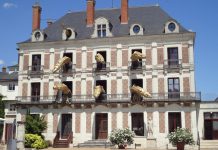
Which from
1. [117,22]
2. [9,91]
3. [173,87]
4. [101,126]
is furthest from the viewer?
[9,91]

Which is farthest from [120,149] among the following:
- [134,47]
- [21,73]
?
[21,73]

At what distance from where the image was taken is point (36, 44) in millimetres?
34062

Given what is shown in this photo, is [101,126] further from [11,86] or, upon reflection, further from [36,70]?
[11,86]

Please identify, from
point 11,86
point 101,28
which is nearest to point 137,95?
point 101,28

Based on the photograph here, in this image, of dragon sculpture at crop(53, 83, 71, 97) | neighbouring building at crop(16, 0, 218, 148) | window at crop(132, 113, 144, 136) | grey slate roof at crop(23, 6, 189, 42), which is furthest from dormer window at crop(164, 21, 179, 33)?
dragon sculpture at crop(53, 83, 71, 97)

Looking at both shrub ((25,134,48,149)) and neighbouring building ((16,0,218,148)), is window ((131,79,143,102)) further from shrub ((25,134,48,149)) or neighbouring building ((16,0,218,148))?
shrub ((25,134,48,149))

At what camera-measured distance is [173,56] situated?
31.0m

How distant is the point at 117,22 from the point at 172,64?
289 inches

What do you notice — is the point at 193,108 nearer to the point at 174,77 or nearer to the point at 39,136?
the point at 174,77

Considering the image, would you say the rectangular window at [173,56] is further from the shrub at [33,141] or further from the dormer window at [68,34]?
the shrub at [33,141]

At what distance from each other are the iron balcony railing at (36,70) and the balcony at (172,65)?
1174 centimetres

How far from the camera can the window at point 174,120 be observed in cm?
2977

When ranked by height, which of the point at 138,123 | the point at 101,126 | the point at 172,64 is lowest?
the point at 101,126

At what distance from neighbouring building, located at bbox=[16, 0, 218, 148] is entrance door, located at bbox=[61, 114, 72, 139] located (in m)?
0.09
